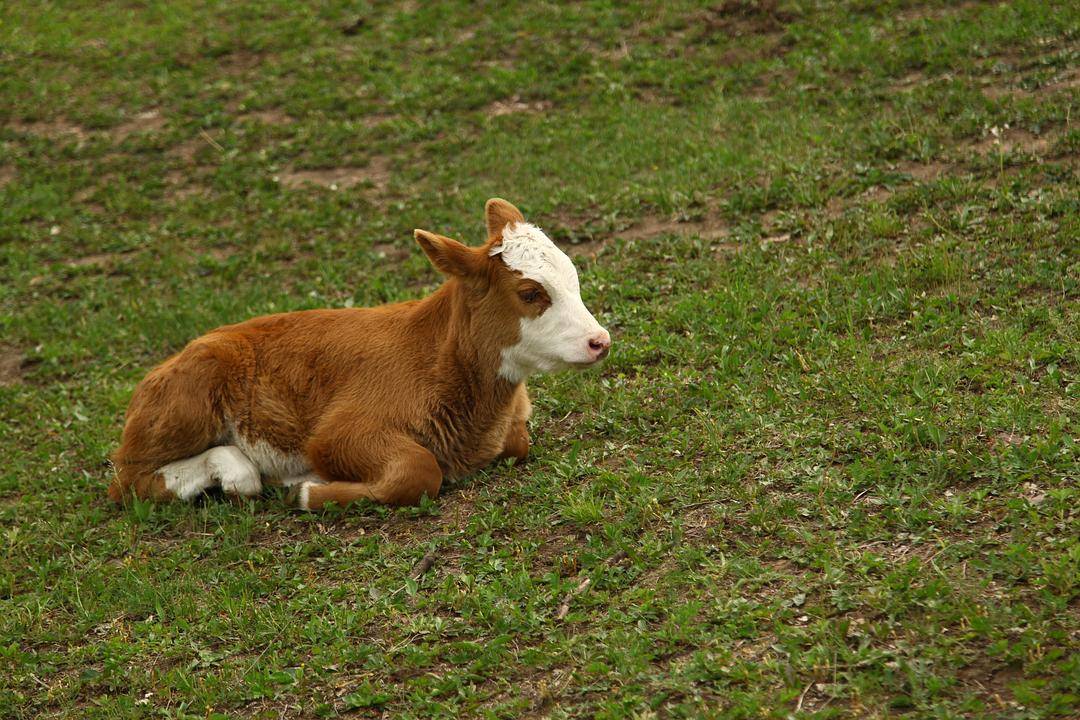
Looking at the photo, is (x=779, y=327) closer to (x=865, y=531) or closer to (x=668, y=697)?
(x=865, y=531)

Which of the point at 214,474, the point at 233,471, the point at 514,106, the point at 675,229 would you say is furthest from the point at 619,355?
the point at 514,106

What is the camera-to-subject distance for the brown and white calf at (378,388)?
25.6 feet

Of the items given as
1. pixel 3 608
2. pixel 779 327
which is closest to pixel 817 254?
pixel 779 327

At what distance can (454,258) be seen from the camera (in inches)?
312

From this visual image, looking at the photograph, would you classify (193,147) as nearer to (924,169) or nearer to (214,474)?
(214,474)

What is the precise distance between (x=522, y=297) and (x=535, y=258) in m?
0.28

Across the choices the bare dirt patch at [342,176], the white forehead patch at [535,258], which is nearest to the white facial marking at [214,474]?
the white forehead patch at [535,258]

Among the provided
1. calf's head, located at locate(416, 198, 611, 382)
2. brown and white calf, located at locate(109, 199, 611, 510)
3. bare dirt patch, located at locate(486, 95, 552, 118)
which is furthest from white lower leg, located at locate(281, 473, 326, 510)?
bare dirt patch, located at locate(486, 95, 552, 118)

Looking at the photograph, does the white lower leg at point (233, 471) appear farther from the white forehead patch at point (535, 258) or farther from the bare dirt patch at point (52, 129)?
the bare dirt patch at point (52, 129)

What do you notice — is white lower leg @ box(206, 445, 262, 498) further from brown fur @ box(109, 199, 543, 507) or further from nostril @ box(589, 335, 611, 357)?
nostril @ box(589, 335, 611, 357)

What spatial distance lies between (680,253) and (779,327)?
2.06 m

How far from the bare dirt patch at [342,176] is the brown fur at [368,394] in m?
5.65

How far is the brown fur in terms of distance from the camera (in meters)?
7.92

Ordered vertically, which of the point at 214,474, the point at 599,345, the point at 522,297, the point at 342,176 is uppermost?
the point at 522,297
